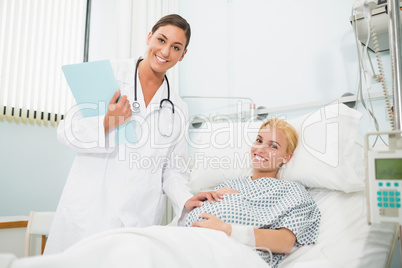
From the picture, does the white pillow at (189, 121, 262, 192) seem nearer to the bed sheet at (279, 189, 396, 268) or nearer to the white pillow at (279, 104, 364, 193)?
the white pillow at (279, 104, 364, 193)

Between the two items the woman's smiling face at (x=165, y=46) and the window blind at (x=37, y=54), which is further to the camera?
the window blind at (x=37, y=54)

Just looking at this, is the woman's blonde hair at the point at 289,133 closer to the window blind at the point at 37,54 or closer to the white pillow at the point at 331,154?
the white pillow at the point at 331,154

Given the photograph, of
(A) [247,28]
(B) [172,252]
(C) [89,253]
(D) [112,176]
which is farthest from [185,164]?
(A) [247,28]

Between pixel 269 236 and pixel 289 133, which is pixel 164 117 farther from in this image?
pixel 269 236

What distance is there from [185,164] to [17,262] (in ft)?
3.56

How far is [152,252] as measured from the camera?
2.03 feet

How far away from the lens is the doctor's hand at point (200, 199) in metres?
1.22

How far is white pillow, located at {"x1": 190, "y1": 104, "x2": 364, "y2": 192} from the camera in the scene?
4.11ft

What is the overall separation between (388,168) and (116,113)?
97 cm

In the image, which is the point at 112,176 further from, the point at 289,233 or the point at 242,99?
the point at 242,99

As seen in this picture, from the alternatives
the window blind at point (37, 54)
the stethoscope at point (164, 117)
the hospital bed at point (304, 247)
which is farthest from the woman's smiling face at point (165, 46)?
the window blind at point (37, 54)

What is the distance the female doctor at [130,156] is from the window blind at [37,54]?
Result: 115cm

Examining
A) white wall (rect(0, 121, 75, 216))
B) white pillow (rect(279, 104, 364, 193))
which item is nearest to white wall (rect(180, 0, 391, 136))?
white pillow (rect(279, 104, 364, 193))

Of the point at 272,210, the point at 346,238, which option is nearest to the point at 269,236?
the point at 272,210
